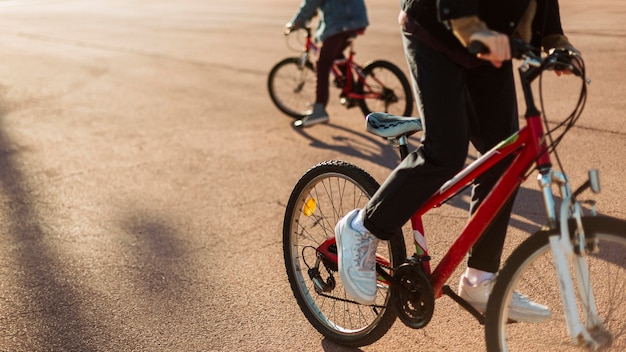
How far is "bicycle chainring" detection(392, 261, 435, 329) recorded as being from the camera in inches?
117

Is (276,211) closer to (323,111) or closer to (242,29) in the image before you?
(323,111)

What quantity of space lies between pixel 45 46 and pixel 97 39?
994 millimetres

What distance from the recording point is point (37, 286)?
4371 mm

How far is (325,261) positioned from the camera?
3457mm

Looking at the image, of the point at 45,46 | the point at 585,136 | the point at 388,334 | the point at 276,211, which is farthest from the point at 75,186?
the point at 45,46

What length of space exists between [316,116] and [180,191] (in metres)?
1.86

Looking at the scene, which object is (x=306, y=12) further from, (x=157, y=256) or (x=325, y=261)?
A: (x=325, y=261)

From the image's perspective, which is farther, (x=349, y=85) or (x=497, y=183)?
(x=349, y=85)

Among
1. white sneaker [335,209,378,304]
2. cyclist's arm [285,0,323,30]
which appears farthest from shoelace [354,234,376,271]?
cyclist's arm [285,0,323,30]

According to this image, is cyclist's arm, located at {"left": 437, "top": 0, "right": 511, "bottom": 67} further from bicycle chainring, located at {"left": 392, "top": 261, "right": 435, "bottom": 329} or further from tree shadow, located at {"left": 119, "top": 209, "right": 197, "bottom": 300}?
tree shadow, located at {"left": 119, "top": 209, "right": 197, "bottom": 300}

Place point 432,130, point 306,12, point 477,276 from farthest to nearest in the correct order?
point 306,12
point 477,276
point 432,130

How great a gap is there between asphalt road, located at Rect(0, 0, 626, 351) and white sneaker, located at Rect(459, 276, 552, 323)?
42 centimetres

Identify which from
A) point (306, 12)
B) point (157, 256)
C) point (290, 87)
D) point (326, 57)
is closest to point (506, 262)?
point (157, 256)

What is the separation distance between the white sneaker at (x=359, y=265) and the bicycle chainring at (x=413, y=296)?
0.10 meters
